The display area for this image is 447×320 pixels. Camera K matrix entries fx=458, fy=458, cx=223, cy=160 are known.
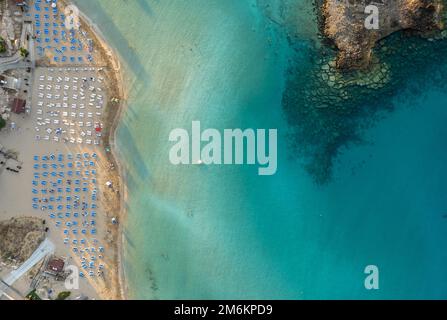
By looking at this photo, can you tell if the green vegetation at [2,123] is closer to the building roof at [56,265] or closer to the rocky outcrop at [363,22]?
the building roof at [56,265]

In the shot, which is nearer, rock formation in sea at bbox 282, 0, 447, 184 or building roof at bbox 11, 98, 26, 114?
rock formation in sea at bbox 282, 0, 447, 184

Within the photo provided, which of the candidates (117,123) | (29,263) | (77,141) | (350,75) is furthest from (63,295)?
(350,75)

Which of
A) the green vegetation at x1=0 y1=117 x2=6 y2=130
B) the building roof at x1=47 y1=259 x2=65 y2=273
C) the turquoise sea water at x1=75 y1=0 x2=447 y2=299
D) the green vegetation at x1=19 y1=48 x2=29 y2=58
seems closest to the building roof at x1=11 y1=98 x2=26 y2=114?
the green vegetation at x1=0 y1=117 x2=6 y2=130

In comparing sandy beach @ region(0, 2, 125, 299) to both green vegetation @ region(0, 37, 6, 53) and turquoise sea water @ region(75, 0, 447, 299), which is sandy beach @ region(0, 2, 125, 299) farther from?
green vegetation @ region(0, 37, 6, 53)

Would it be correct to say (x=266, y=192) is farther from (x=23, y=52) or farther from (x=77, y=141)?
(x=23, y=52)

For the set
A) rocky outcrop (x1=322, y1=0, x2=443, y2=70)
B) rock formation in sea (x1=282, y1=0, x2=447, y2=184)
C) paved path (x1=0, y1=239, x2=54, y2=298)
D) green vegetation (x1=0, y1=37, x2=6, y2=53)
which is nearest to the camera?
rocky outcrop (x1=322, y1=0, x2=443, y2=70)

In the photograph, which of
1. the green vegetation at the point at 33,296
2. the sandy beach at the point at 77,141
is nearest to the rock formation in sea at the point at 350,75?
the sandy beach at the point at 77,141
